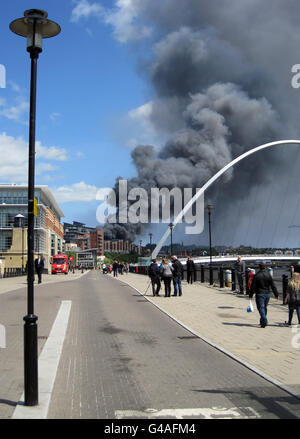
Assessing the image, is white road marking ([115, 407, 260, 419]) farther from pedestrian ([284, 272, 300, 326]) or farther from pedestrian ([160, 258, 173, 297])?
pedestrian ([160, 258, 173, 297])

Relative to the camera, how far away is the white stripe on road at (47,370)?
16.1ft

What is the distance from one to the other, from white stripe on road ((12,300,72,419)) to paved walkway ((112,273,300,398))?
10.2 ft

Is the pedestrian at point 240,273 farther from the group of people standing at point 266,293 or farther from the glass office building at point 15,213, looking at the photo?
the glass office building at point 15,213

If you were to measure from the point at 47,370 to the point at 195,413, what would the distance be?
2.79 meters

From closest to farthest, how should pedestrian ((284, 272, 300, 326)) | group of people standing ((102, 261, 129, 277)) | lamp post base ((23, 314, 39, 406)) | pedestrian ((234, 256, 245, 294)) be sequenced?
lamp post base ((23, 314, 39, 406)) < pedestrian ((284, 272, 300, 326)) < pedestrian ((234, 256, 245, 294)) < group of people standing ((102, 261, 129, 277))

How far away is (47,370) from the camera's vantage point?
6.84 m

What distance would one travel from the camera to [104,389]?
5895 mm

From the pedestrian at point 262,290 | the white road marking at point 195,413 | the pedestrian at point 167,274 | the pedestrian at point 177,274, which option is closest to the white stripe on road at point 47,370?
the white road marking at point 195,413

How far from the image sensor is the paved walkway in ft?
23.6

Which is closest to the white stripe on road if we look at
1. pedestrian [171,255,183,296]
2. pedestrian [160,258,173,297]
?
pedestrian [160,258,173,297]

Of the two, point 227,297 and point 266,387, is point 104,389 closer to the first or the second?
point 266,387

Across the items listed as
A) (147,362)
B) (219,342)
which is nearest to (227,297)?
(219,342)
